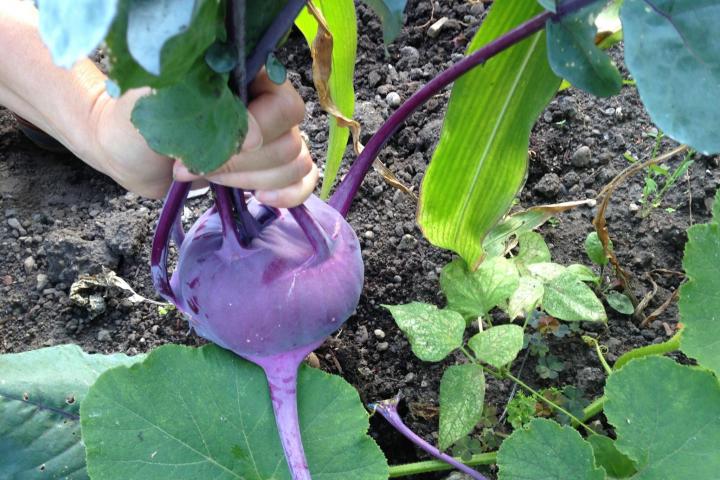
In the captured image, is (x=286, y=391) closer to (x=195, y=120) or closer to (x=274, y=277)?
(x=274, y=277)

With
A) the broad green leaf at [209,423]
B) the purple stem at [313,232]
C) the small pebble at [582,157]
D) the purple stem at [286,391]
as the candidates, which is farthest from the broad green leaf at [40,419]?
the small pebble at [582,157]

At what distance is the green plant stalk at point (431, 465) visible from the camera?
0.94 m

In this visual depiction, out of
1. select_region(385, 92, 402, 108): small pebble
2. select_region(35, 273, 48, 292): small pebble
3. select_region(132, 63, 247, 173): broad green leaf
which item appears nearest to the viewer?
select_region(132, 63, 247, 173): broad green leaf

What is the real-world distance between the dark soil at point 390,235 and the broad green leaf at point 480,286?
0.12 m

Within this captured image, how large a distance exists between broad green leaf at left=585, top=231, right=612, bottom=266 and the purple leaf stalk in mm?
441

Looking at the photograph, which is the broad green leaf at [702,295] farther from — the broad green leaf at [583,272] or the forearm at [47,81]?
the forearm at [47,81]

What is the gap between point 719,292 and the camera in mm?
816

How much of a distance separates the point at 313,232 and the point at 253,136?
18 centimetres

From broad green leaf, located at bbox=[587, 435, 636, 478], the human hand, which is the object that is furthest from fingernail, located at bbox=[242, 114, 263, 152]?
broad green leaf, located at bbox=[587, 435, 636, 478]

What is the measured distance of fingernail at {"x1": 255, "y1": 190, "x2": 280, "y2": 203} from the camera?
691mm

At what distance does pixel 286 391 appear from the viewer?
809 mm

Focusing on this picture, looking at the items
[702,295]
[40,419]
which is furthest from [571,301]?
[40,419]

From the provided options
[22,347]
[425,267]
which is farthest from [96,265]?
[425,267]

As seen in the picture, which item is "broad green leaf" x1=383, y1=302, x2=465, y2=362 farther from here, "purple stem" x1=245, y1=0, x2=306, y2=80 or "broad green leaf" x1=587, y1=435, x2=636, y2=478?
"purple stem" x1=245, y1=0, x2=306, y2=80
